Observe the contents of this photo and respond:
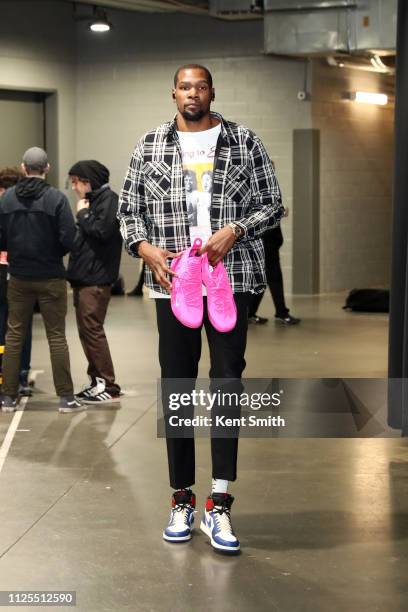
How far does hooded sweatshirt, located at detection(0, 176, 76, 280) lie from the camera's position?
21.0ft

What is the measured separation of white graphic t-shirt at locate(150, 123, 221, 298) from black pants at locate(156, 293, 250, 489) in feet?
0.41

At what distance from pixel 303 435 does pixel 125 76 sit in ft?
32.2

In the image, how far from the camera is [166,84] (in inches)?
572

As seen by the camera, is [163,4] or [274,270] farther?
[163,4]

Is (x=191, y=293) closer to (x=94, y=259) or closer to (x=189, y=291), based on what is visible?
(x=189, y=291)

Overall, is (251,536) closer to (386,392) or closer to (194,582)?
(194,582)

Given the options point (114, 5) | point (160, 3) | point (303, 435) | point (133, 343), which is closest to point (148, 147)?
point (303, 435)

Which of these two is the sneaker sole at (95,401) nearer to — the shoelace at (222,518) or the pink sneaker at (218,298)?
the shoelace at (222,518)

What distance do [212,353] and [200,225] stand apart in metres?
0.45

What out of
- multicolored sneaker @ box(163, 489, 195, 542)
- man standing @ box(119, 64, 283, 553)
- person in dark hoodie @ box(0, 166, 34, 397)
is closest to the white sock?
man standing @ box(119, 64, 283, 553)

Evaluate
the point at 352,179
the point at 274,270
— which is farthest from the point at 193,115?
the point at 352,179

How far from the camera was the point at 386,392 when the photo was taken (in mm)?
5781

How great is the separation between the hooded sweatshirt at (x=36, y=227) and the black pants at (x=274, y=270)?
4.31 metres

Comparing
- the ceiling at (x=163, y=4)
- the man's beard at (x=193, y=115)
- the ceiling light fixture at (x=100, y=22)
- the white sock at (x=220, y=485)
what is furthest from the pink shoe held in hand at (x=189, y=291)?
the ceiling light fixture at (x=100, y=22)
